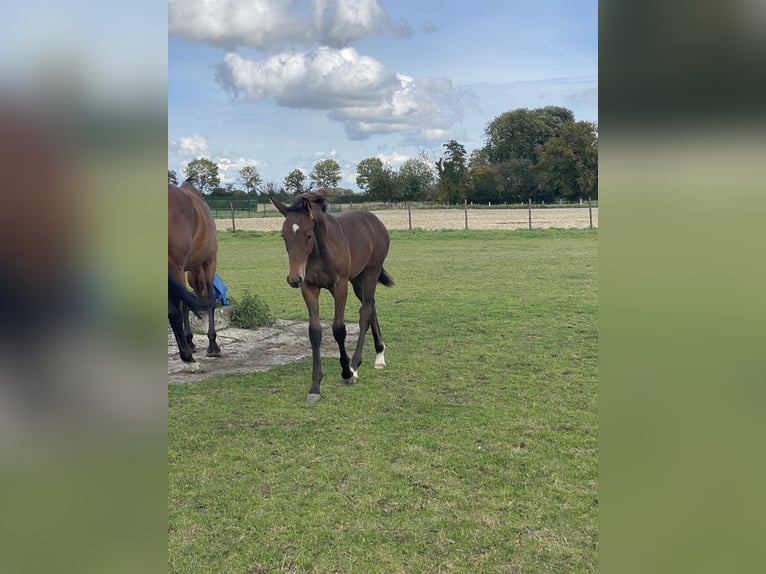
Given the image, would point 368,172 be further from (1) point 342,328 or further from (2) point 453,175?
(1) point 342,328

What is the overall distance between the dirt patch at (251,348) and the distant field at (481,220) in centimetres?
1651

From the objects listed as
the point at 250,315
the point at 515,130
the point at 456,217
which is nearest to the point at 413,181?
the point at 515,130

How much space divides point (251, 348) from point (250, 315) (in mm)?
1098

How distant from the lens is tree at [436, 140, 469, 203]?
43.9m

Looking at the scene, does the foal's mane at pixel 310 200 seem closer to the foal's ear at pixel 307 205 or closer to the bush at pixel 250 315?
the foal's ear at pixel 307 205

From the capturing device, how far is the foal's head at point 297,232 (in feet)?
16.0

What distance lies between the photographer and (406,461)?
4.02 meters
